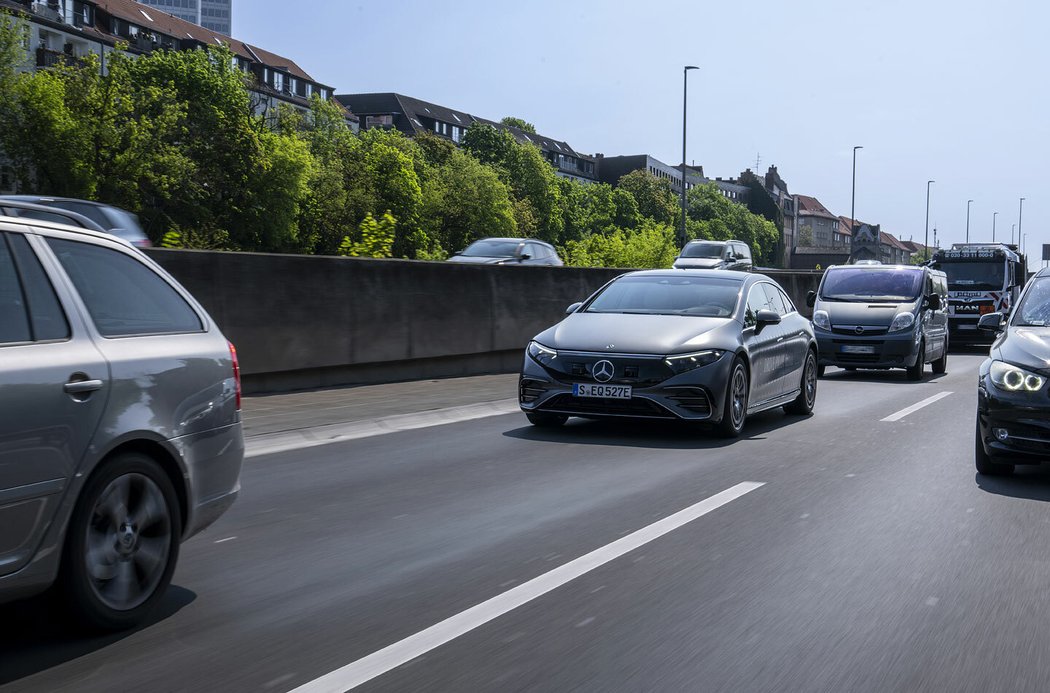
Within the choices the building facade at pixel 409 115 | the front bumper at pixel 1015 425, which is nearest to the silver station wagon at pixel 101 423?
the front bumper at pixel 1015 425

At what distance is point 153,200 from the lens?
206 ft

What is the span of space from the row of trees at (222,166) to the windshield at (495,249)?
62.8ft

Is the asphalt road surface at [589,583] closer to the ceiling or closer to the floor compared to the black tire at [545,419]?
closer to the floor

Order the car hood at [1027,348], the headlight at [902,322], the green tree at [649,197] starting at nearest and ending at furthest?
the car hood at [1027,348]
the headlight at [902,322]
the green tree at [649,197]

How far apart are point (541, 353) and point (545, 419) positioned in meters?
0.75

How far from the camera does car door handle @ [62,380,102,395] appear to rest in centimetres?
420

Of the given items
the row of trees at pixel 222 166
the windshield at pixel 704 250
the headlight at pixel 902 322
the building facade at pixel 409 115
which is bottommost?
the headlight at pixel 902 322

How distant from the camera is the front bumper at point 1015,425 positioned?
7879mm

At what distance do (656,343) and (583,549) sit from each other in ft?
15.2

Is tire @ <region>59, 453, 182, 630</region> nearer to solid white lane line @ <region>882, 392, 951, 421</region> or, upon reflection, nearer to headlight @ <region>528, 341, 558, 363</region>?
headlight @ <region>528, 341, 558, 363</region>

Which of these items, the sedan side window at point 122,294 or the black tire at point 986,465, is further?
the black tire at point 986,465

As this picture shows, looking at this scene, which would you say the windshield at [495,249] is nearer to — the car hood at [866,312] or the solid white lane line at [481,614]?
the car hood at [866,312]

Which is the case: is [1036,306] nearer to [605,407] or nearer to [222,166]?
[605,407]

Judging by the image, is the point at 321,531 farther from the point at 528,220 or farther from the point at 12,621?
the point at 528,220
